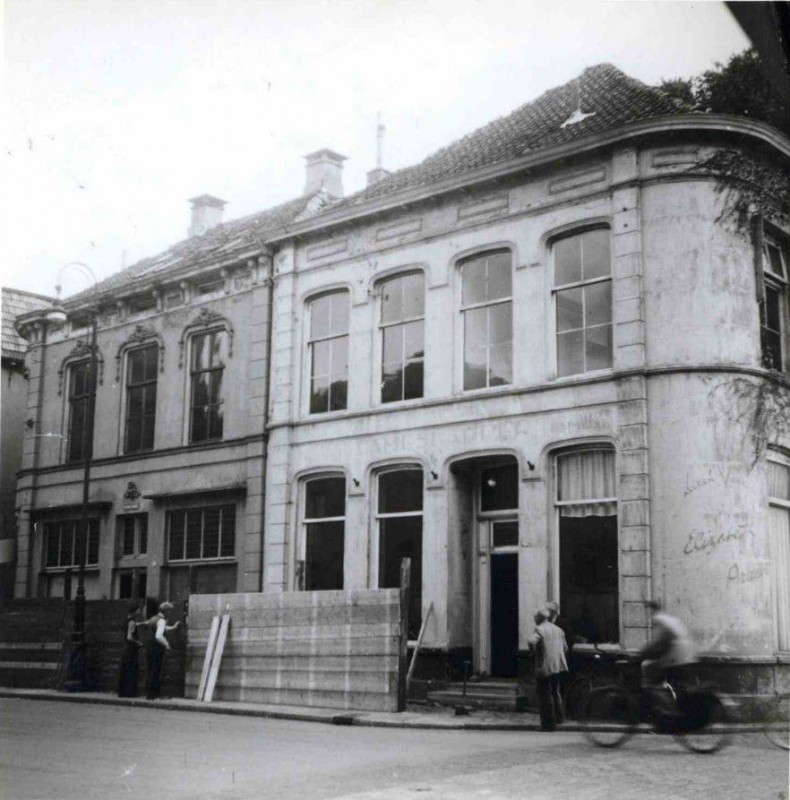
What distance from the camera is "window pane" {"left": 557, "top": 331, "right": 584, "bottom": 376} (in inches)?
545

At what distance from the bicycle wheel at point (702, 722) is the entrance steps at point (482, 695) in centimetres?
427

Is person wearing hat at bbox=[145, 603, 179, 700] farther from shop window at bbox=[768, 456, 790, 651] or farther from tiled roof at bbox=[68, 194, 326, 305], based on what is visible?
shop window at bbox=[768, 456, 790, 651]

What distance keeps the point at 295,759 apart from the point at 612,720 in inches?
109

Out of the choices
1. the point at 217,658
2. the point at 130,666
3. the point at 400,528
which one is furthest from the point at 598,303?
the point at 130,666

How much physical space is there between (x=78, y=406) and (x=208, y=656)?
6.34 m

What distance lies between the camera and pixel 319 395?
56.4 feet

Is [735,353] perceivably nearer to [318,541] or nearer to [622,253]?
[622,253]

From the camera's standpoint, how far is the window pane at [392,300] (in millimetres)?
16188

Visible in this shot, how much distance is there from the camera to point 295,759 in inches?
352

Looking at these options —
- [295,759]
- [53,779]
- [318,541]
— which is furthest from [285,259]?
[53,779]

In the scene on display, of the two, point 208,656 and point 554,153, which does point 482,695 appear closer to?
point 208,656

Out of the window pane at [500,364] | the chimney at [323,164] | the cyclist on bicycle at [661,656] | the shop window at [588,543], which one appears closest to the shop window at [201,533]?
the window pane at [500,364]

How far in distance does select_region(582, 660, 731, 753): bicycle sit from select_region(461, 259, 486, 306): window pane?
6706 millimetres

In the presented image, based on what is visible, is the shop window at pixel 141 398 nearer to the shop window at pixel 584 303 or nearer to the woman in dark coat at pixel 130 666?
the woman in dark coat at pixel 130 666
